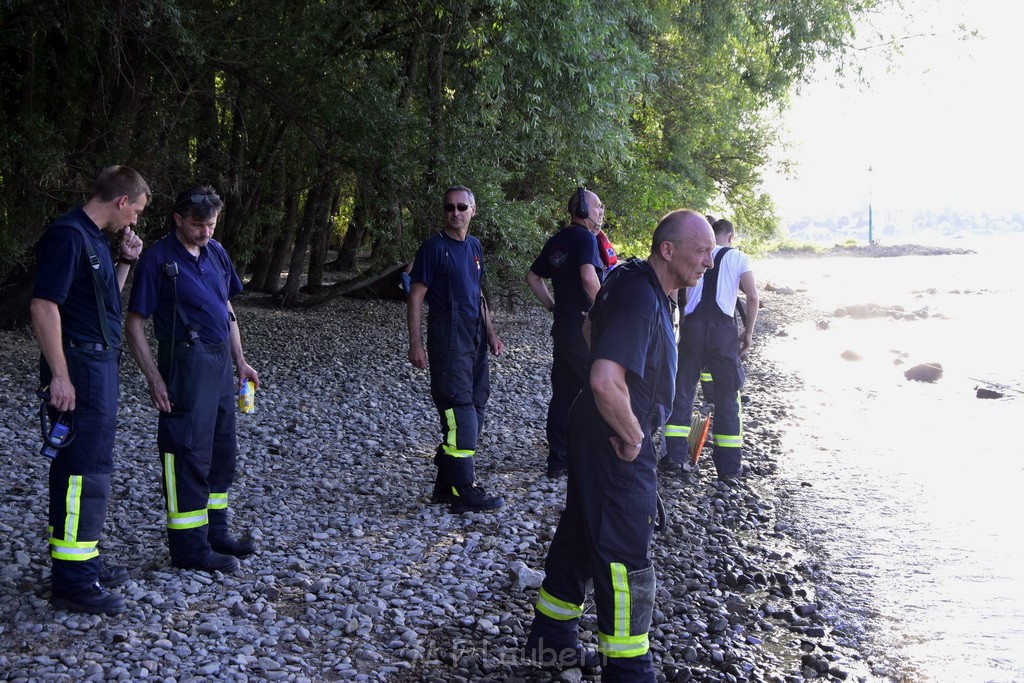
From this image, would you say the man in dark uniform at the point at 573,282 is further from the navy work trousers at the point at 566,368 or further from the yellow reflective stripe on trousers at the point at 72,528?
the yellow reflective stripe on trousers at the point at 72,528

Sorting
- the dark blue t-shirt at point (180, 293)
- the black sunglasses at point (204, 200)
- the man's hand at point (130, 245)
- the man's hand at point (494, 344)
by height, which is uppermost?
the black sunglasses at point (204, 200)

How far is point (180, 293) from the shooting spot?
477 cm

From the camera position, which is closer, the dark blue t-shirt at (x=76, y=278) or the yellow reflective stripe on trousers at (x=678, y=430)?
the dark blue t-shirt at (x=76, y=278)

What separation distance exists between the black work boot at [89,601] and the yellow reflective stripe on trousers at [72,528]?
0.54 feet

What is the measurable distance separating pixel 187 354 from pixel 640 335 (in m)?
2.37

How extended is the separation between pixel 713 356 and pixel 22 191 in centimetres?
729

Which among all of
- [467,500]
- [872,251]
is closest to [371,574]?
[467,500]

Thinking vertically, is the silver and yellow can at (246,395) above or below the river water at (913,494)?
above

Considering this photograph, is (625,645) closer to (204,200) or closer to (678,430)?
(204,200)

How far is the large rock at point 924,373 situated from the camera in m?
14.7

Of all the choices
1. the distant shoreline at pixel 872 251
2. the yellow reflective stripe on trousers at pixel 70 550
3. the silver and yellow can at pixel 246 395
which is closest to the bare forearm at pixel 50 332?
the yellow reflective stripe on trousers at pixel 70 550

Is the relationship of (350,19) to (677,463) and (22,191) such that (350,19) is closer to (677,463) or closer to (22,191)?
(22,191)

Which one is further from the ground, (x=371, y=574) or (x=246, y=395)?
(x=246, y=395)

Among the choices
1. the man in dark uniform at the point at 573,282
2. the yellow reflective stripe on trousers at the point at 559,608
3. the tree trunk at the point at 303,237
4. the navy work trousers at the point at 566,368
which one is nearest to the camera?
the yellow reflective stripe on trousers at the point at 559,608
